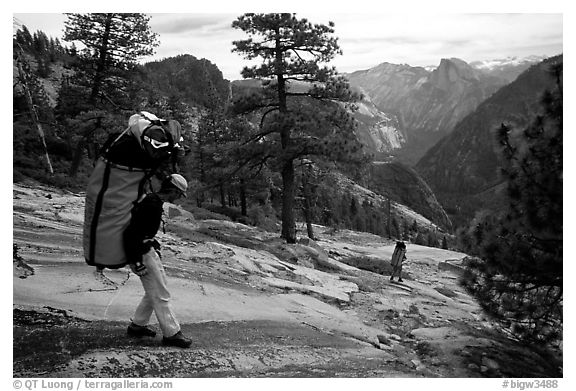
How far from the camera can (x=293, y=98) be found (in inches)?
679

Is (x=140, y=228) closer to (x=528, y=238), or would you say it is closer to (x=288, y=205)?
(x=528, y=238)

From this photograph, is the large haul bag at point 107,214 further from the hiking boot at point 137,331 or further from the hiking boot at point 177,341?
the hiking boot at point 177,341

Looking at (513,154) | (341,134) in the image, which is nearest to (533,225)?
(513,154)

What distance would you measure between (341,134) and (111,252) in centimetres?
1197

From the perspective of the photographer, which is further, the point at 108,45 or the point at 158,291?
the point at 108,45

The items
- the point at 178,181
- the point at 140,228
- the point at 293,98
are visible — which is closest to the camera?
the point at 140,228

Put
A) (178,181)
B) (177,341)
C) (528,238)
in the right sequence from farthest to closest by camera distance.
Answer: (528,238) → (177,341) → (178,181)

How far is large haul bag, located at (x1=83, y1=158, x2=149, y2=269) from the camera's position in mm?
5008

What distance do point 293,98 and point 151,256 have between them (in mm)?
12989

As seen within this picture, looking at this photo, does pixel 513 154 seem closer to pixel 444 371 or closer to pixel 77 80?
pixel 444 371

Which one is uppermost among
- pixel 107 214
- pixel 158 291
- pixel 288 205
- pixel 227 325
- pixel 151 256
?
pixel 107 214

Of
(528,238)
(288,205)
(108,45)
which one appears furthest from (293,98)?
(528,238)

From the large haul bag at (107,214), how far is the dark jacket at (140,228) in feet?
0.24

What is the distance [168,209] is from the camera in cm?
1842
